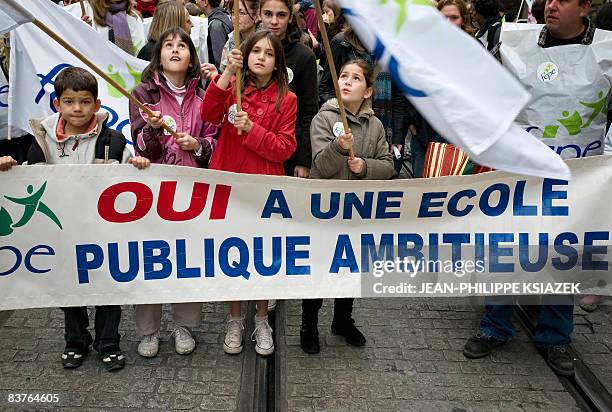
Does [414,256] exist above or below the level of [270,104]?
below

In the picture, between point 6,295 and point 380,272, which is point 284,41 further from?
point 6,295

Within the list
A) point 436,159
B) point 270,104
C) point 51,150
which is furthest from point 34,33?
point 436,159

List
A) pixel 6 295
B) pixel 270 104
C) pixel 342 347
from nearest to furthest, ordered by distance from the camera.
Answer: pixel 6 295 < pixel 270 104 < pixel 342 347

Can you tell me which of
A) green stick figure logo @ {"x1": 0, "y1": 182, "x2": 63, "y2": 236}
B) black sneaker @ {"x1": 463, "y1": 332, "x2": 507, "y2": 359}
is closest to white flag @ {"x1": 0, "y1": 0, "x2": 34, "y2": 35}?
green stick figure logo @ {"x1": 0, "y1": 182, "x2": 63, "y2": 236}

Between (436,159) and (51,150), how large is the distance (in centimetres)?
227

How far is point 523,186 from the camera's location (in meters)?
3.74

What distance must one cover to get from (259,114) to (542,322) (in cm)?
218

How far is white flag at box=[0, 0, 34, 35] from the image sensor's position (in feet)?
9.93

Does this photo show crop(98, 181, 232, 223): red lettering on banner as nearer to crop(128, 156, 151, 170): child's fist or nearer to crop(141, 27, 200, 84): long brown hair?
→ crop(128, 156, 151, 170): child's fist

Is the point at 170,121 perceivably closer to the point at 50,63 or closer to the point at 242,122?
the point at 242,122

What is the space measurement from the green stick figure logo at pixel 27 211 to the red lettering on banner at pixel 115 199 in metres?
0.26

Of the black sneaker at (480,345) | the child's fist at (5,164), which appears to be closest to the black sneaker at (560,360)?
the black sneaker at (480,345)

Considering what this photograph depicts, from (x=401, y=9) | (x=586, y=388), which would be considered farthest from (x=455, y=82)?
(x=586, y=388)

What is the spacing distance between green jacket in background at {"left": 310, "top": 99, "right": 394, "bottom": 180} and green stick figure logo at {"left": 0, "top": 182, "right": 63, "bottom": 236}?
149 centimetres
